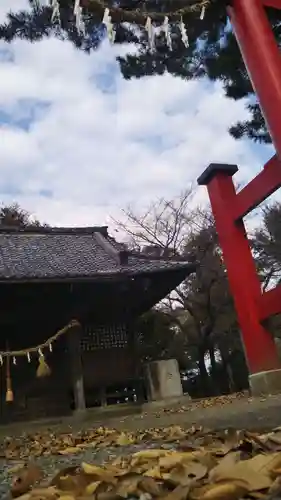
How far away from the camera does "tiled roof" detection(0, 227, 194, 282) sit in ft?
35.4

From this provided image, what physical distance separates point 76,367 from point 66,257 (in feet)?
11.5

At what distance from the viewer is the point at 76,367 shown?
34.8 feet

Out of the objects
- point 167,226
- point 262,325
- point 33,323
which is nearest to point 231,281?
point 262,325

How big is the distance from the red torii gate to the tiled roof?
3590 mm

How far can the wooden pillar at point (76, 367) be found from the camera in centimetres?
1029

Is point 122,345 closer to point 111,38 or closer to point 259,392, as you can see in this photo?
point 259,392

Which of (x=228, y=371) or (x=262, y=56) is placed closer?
(x=262, y=56)

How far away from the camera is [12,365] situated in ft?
36.6

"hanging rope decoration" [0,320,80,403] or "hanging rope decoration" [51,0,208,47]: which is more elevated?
"hanging rope decoration" [51,0,208,47]

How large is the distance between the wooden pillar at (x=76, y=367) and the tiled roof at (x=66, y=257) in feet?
4.80

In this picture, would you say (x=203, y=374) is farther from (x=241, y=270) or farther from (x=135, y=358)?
(x=241, y=270)

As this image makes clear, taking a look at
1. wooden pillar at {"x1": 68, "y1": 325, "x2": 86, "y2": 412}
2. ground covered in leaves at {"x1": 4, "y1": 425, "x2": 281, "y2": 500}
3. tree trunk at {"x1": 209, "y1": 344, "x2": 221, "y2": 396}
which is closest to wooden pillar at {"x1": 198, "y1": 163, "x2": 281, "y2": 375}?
wooden pillar at {"x1": 68, "y1": 325, "x2": 86, "y2": 412}

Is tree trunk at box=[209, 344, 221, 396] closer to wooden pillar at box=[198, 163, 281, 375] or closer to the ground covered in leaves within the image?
wooden pillar at box=[198, 163, 281, 375]

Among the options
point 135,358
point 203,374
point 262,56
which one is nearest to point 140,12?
point 262,56
